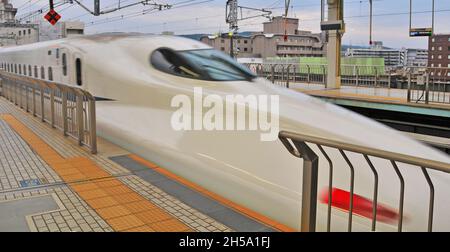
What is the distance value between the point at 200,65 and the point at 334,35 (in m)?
12.5

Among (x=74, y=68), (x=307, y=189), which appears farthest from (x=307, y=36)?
(x=307, y=189)

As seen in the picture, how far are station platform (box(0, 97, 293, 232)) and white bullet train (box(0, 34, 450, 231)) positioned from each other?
18.6 inches

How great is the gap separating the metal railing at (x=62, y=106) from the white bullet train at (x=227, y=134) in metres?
0.54

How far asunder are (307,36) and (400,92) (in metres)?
65.8

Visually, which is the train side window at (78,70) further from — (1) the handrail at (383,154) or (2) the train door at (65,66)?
(1) the handrail at (383,154)

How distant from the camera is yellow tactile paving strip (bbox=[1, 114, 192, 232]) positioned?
3936 mm

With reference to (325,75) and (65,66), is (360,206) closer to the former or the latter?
(65,66)

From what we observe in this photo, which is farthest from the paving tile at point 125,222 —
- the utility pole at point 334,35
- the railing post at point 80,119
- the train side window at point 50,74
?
the utility pole at point 334,35

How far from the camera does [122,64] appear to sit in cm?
755

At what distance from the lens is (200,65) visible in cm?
657

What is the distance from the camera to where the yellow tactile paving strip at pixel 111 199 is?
3936mm

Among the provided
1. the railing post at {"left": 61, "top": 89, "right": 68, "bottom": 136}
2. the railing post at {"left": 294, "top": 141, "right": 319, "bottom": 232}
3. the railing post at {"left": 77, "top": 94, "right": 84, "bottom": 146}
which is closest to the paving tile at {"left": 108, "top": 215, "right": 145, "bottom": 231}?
the railing post at {"left": 294, "top": 141, "right": 319, "bottom": 232}

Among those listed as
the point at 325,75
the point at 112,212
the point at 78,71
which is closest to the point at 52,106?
the point at 78,71

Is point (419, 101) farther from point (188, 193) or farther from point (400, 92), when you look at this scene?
point (188, 193)
